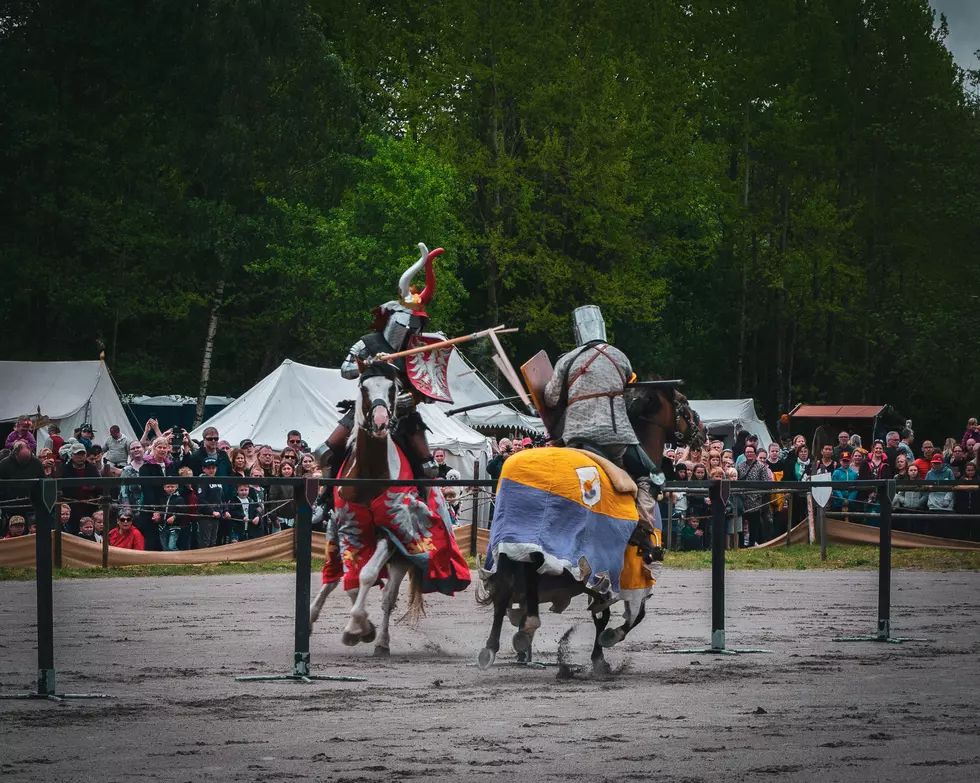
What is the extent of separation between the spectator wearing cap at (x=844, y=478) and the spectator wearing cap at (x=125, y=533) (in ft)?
32.4

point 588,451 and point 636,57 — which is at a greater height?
point 636,57

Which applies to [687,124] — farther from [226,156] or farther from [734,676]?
[734,676]

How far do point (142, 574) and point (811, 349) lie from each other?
140ft

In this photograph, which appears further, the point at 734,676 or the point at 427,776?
the point at 734,676

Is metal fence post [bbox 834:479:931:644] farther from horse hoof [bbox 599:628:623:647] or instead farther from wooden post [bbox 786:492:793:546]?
wooden post [bbox 786:492:793:546]

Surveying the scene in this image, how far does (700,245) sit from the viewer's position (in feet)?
183

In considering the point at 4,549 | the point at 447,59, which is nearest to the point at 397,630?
the point at 4,549

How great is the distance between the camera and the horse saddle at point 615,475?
10.6m

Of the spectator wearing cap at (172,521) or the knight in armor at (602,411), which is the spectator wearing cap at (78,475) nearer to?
the spectator wearing cap at (172,521)

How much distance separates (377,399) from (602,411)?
80.7 inches

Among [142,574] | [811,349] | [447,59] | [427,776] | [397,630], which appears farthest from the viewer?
[811,349]

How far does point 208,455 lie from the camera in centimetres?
2223

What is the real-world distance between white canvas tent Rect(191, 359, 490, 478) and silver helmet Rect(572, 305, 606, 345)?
17735 mm

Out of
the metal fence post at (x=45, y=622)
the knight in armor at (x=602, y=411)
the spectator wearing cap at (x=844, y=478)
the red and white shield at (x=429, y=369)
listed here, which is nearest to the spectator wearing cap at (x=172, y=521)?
the spectator wearing cap at (x=844, y=478)
